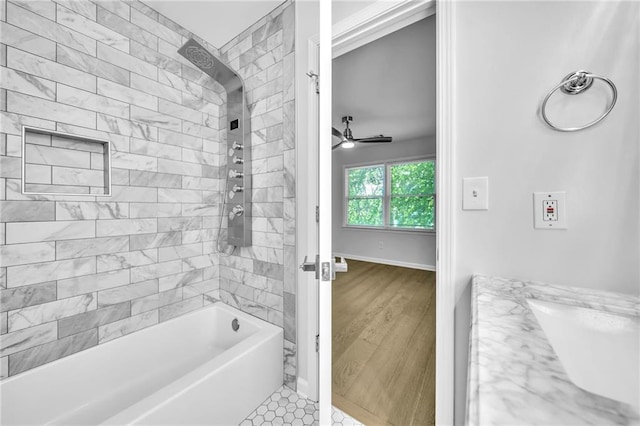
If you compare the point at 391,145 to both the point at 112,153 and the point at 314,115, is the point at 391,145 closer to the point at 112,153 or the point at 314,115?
the point at 314,115

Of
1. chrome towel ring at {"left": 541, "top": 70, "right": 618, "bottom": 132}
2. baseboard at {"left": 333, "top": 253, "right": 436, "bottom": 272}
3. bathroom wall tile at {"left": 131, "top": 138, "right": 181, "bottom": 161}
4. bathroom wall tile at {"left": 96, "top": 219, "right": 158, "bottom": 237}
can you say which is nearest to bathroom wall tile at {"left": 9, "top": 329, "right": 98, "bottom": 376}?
bathroom wall tile at {"left": 96, "top": 219, "right": 158, "bottom": 237}

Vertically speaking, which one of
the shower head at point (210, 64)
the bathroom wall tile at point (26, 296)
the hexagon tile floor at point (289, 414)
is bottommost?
the hexagon tile floor at point (289, 414)

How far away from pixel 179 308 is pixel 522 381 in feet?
6.38

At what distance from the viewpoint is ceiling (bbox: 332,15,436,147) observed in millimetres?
1876

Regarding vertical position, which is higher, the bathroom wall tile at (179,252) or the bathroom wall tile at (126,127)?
the bathroom wall tile at (126,127)

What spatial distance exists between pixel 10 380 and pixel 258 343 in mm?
1068

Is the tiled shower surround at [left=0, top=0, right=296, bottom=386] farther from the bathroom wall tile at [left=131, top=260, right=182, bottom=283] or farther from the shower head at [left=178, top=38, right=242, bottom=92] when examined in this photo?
the shower head at [left=178, top=38, right=242, bottom=92]

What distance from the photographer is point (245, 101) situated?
5.60 ft

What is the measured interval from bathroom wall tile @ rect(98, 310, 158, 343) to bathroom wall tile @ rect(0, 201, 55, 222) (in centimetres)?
68

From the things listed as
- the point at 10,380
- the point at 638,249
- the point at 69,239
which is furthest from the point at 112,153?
the point at 638,249

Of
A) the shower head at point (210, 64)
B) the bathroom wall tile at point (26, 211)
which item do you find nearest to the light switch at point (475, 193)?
the shower head at point (210, 64)

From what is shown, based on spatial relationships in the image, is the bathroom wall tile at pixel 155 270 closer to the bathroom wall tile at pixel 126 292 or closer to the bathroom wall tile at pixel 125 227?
the bathroom wall tile at pixel 126 292

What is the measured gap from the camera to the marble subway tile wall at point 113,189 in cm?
111

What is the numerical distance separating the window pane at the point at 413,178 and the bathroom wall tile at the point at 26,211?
14.5ft
